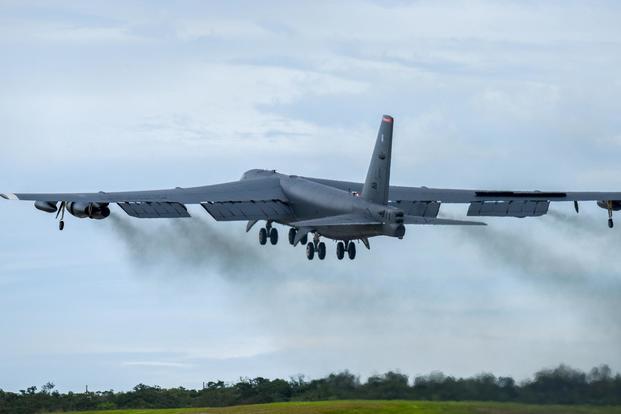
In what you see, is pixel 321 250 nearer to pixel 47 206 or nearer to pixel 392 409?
pixel 392 409

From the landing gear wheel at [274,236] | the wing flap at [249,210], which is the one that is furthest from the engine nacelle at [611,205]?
the landing gear wheel at [274,236]

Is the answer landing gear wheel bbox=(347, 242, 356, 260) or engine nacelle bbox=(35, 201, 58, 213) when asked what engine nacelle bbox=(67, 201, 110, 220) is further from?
landing gear wheel bbox=(347, 242, 356, 260)

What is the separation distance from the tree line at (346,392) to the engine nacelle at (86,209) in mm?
17478

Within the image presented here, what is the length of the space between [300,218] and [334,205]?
6286 millimetres

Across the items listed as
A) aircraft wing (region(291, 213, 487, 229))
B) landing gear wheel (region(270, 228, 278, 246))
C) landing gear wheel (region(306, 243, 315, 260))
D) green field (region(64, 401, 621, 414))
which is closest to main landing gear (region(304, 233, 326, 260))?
landing gear wheel (region(306, 243, 315, 260))

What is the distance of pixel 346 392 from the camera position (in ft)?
274

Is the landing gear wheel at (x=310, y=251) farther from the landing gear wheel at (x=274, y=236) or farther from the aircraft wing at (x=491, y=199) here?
the aircraft wing at (x=491, y=199)

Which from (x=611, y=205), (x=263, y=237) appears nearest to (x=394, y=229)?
(x=263, y=237)

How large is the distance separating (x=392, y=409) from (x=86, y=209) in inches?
933

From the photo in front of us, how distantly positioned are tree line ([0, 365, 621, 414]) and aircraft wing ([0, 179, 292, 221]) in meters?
11.6

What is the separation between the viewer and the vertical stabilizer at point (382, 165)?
79750mm

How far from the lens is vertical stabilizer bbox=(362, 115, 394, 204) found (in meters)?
79.8

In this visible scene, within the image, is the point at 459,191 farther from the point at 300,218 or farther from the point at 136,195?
the point at 136,195

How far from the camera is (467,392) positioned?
73.2 m
